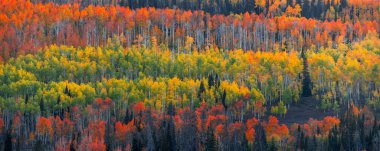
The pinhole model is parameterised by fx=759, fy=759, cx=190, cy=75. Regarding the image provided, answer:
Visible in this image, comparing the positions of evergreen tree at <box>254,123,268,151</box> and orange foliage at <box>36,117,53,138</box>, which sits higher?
orange foliage at <box>36,117,53,138</box>

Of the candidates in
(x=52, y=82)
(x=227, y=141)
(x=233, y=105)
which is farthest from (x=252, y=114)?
(x=52, y=82)

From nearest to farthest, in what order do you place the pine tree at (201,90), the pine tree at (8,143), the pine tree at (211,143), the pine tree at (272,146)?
the pine tree at (211,143) → the pine tree at (8,143) → the pine tree at (272,146) → the pine tree at (201,90)

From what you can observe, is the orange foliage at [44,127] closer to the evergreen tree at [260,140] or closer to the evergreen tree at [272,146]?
the evergreen tree at [260,140]

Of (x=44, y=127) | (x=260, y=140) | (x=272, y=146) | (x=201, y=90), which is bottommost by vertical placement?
(x=272, y=146)

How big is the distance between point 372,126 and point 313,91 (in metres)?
48.8

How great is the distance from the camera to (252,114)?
175 meters

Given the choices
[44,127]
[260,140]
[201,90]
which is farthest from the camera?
[201,90]

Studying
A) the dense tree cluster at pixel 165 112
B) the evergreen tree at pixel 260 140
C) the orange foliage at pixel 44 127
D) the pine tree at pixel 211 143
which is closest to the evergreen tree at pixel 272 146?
the dense tree cluster at pixel 165 112

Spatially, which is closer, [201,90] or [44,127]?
[44,127]

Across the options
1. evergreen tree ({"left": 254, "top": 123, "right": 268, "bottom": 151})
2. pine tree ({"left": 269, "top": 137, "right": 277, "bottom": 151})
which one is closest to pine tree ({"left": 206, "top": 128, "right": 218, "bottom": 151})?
evergreen tree ({"left": 254, "top": 123, "right": 268, "bottom": 151})

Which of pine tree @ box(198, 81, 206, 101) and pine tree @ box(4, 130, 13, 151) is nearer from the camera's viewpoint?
pine tree @ box(4, 130, 13, 151)

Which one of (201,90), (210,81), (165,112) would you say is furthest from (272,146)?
(210,81)

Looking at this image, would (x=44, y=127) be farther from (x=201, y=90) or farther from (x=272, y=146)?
(x=201, y=90)

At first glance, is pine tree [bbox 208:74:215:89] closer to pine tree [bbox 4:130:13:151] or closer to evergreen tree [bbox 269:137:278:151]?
evergreen tree [bbox 269:137:278:151]
